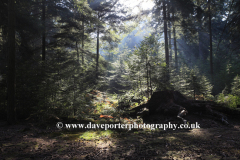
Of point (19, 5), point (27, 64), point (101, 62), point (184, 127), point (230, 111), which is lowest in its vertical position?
point (184, 127)

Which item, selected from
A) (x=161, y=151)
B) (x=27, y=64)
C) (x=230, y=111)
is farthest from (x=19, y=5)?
(x=230, y=111)

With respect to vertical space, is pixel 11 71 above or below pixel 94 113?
above

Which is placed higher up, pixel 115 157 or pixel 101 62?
pixel 101 62

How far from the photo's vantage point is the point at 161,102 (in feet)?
30.2

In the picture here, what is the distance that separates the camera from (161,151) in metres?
3.71

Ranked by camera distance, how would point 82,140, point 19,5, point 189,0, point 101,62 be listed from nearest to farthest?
1. point 82,140
2. point 19,5
3. point 189,0
4. point 101,62

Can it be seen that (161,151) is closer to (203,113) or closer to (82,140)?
(82,140)

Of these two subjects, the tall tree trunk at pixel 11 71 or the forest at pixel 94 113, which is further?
the tall tree trunk at pixel 11 71

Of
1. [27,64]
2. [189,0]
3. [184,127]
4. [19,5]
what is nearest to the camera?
[184,127]

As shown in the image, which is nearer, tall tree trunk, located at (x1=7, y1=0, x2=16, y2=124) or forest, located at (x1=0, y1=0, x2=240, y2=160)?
forest, located at (x1=0, y1=0, x2=240, y2=160)

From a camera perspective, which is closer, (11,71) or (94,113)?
(11,71)

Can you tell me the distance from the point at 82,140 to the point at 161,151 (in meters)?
2.67

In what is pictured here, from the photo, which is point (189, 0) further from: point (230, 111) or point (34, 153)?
point (34, 153)

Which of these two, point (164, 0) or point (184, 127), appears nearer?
point (184, 127)
